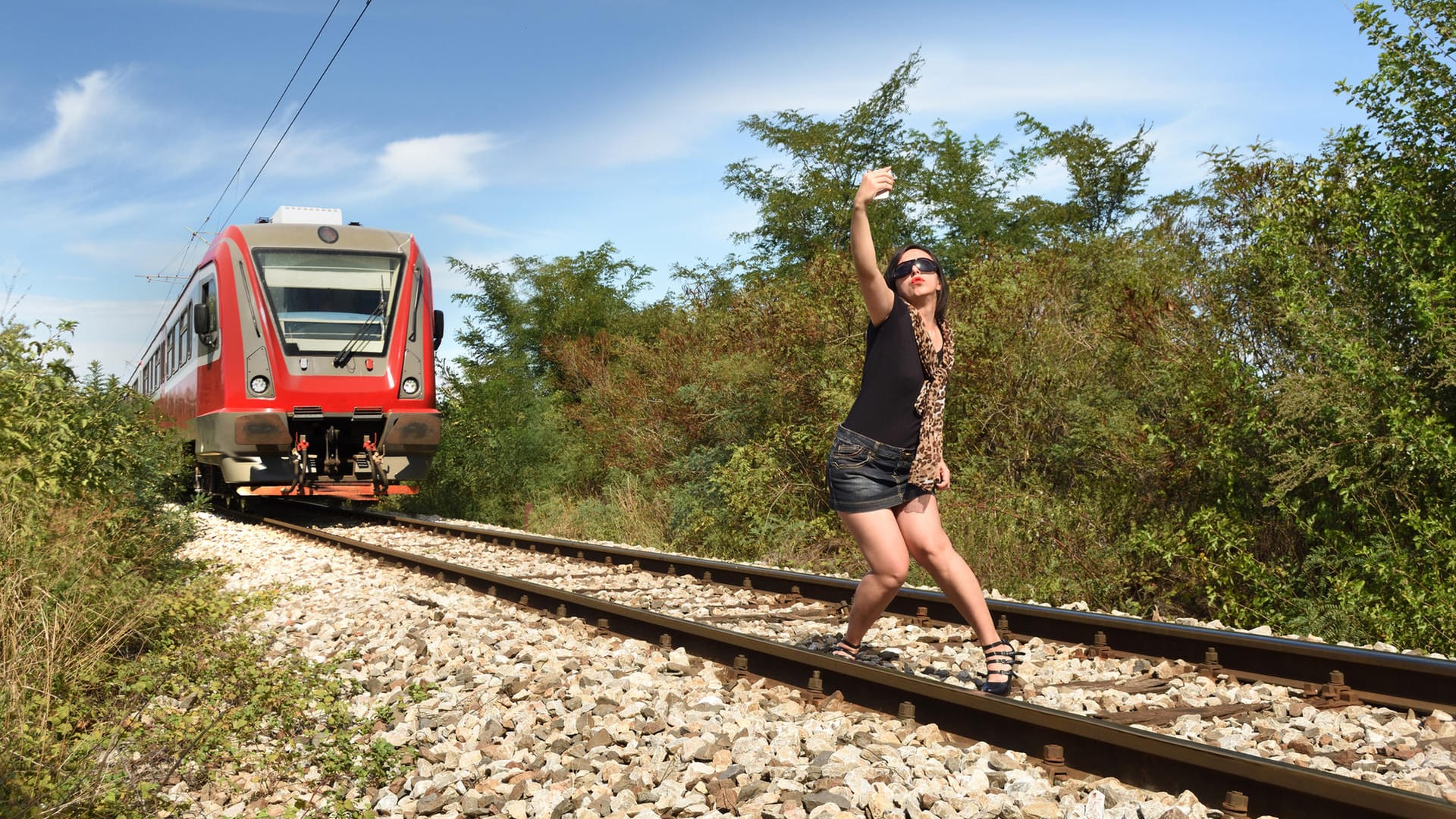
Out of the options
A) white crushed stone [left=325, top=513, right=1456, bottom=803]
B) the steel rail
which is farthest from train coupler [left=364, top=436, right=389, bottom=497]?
the steel rail

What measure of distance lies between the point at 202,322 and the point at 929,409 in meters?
12.4

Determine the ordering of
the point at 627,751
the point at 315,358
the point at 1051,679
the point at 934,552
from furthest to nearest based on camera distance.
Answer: the point at 315,358
the point at 1051,679
the point at 934,552
the point at 627,751

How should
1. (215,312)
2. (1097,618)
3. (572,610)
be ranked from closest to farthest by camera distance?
1. (1097,618)
2. (572,610)
3. (215,312)

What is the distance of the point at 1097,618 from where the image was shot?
6.23m

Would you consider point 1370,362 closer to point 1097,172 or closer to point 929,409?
point 929,409

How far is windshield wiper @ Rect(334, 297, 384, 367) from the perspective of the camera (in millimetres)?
14445

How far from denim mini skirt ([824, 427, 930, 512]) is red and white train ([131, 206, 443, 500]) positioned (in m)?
10.9

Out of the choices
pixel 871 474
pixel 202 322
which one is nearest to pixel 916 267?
pixel 871 474

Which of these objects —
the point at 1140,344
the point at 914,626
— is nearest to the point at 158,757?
the point at 914,626

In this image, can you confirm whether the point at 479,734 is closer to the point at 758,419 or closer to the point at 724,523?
the point at 724,523

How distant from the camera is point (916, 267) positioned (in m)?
4.88

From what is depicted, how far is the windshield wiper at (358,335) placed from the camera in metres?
14.4

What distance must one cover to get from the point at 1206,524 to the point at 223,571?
7997 millimetres

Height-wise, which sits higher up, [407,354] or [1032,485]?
[407,354]
